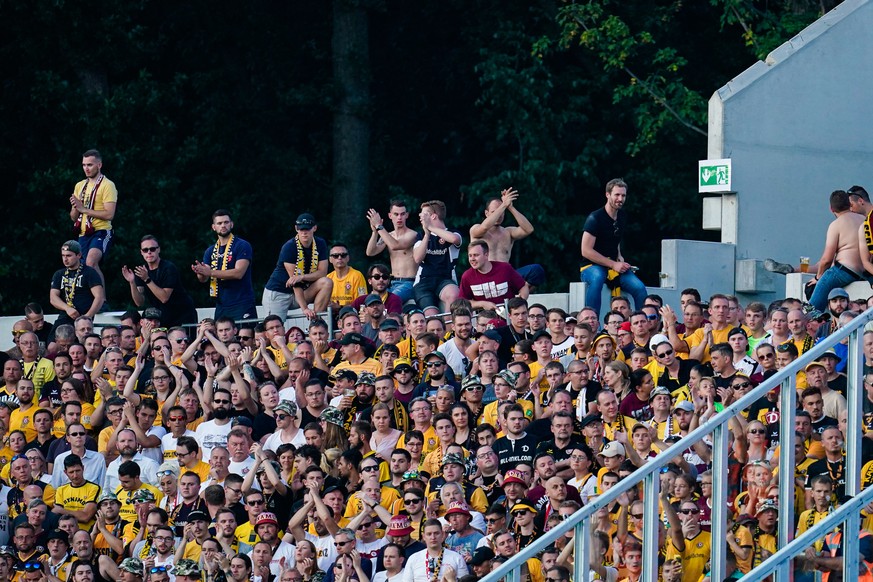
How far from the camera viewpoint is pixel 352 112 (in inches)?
1115

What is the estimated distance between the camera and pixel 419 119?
2989 centimetres

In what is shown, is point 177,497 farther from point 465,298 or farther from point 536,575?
point 536,575

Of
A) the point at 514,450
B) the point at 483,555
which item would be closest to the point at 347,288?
the point at 514,450

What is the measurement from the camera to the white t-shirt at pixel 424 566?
12.0 m

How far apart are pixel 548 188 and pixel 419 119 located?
3342 millimetres

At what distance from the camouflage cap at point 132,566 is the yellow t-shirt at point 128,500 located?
2.74ft

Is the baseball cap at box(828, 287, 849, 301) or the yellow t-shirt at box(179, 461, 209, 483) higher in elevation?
the baseball cap at box(828, 287, 849, 301)

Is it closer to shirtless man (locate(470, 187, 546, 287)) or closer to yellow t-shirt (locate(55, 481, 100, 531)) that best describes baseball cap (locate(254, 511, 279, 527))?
yellow t-shirt (locate(55, 481, 100, 531))

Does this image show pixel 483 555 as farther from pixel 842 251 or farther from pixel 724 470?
pixel 842 251

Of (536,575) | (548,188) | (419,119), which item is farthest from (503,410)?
(419,119)

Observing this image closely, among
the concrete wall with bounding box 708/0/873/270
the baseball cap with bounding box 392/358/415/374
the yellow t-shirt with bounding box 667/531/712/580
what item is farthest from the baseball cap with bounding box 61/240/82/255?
the yellow t-shirt with bounding box 667/531/712/580

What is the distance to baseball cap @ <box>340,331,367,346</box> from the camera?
15.4 metres

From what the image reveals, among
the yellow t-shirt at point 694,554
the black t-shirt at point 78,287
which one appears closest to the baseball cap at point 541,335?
the black t-shirt at point 78,287

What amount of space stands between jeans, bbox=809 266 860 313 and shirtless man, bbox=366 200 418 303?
402 centimetres
